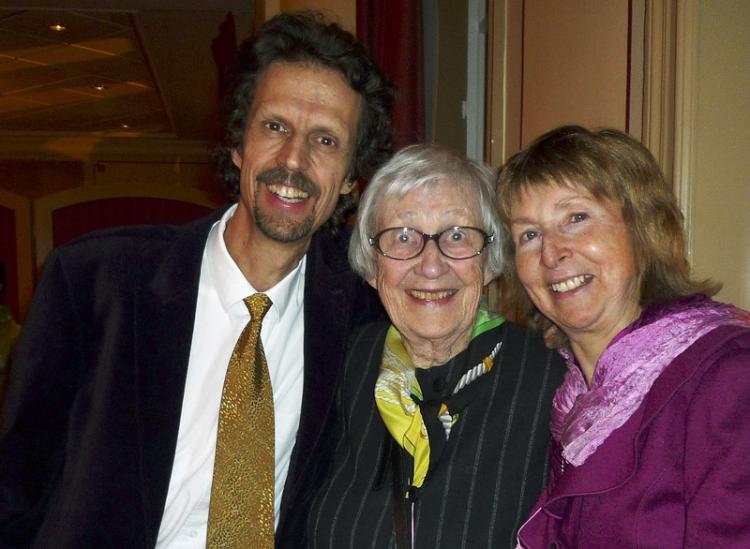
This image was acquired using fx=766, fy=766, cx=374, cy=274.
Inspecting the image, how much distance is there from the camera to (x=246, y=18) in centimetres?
552

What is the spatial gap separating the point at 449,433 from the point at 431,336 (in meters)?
0.22

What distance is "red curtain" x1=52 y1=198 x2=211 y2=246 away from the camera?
11.7 meters

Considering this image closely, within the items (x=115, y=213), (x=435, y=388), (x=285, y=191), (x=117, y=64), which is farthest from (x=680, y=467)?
(x=115, y=213)

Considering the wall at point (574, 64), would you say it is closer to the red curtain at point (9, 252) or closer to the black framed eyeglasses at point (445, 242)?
the black framed eyeglasses at point (445, 242)

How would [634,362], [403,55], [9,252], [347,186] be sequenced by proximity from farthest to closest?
[9,252] → [403,55] → [347,186] → [634,362]

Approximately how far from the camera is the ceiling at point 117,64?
5430 millimetres

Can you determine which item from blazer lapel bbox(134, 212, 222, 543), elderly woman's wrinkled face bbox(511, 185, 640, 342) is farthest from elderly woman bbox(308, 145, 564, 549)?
blazer lapel bbox(134, 212, 222, 543)

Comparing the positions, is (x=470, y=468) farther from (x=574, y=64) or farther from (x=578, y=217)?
(x=574, y=64)

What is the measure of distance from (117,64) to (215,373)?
595 centimetres

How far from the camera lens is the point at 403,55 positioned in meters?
2.75

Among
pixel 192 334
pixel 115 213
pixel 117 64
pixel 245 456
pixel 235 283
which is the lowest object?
pixel 245 456

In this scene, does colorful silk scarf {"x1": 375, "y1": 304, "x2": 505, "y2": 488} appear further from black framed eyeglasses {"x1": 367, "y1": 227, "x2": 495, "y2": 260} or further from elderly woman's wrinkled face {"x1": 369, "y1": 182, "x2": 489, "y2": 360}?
black framed eyeglasses {"x1": 367, "y1": 227, "x2": 495, "y2": 260}

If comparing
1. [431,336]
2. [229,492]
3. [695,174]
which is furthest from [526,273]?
[229,492]

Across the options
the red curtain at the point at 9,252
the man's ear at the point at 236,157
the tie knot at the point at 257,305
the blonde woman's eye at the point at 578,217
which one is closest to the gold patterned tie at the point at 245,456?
the tie knot at the point at 257,305
